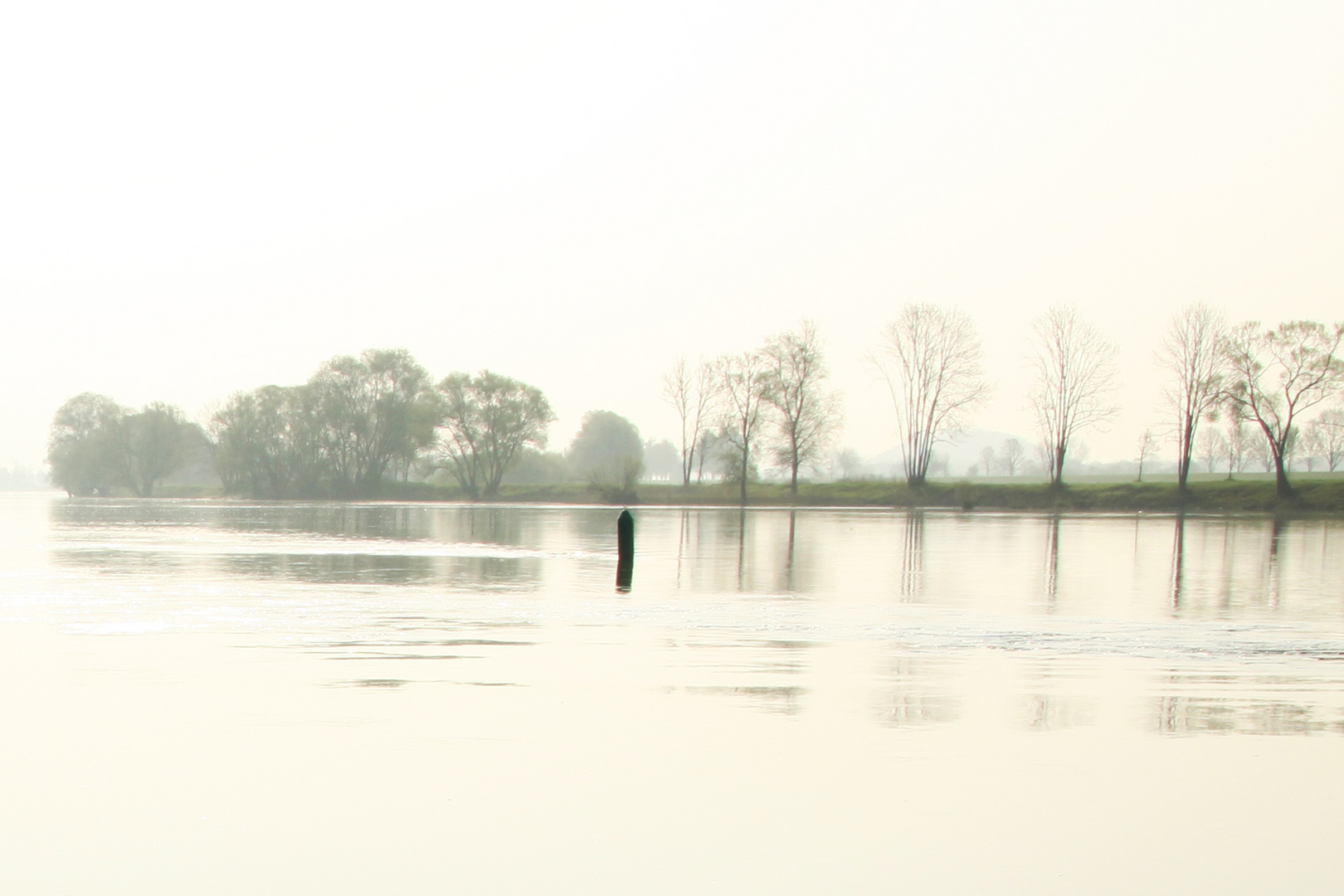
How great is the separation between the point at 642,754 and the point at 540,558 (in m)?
22.4

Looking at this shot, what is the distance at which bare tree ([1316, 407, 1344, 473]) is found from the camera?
129m

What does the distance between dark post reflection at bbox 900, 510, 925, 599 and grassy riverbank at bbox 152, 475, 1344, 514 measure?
103 ft

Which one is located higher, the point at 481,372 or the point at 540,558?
the point at 481,372

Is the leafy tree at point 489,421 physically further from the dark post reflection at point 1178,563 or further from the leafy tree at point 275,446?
the dark post reflection at point 1178,563

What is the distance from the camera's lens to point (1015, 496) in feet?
272

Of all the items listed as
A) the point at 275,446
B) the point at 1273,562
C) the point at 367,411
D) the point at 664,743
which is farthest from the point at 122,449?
the point at 664,743

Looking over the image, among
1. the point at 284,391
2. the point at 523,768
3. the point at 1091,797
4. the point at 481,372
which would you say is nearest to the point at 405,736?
the point at 523,768

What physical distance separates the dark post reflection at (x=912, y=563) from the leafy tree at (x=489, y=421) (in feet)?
198

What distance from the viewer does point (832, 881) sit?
578cm

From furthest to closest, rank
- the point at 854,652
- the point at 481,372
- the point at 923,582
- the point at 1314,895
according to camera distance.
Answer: the point at 481,372, the point at 923,582, the point at 854,652, the point at 1314,895

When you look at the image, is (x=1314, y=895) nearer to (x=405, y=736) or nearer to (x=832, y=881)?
(x=832, y=881)

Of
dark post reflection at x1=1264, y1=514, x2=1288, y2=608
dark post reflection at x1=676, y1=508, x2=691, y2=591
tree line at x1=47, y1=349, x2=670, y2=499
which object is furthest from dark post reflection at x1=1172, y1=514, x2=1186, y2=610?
tree line at x1=47, y1=349, x2=670, y2=499

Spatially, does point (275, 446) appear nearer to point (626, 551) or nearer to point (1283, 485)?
point (1283, 485)

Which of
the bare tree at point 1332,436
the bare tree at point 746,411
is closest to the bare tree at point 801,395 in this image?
the bare tree at point 746,411
